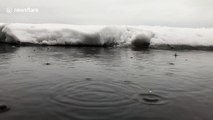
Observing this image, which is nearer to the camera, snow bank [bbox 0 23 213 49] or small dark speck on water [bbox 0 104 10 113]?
small dark speck on water [bbox 0 104 10 113]

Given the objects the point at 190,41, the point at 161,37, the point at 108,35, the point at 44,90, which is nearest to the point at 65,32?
the point at 108,35

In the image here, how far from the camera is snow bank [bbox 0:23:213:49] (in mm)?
18969

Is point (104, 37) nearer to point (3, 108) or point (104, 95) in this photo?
point (104, 95)

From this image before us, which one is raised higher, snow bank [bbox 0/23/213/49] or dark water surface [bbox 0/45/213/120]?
snow bank [bbox 0/23/213/49]

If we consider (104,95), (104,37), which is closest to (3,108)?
(104,95)

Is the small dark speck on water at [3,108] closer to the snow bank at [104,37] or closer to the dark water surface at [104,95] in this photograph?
the dark water surface at [104,95]

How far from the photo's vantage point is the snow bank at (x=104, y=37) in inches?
747

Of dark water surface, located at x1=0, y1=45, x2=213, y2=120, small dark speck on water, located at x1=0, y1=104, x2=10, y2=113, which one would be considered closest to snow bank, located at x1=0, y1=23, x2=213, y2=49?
dark water surface, located at x1=0, y1=45, x2=213, y2=120

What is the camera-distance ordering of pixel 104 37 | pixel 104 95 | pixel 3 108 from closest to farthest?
pixel 3 108 → pixel 104 95 → pixel 104 37

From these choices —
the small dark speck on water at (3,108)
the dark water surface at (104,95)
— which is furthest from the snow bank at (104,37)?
the small dark speck on water at (3,108)

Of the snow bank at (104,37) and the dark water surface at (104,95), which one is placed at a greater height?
the snow bank at (104,37)

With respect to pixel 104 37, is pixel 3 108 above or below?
below

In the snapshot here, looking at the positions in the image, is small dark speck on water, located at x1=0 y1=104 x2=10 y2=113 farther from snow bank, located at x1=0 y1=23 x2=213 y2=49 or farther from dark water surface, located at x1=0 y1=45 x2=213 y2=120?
snow bank, located at x1=0 y1=23 x2=213 y2=49

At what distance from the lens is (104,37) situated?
19.4 meters
